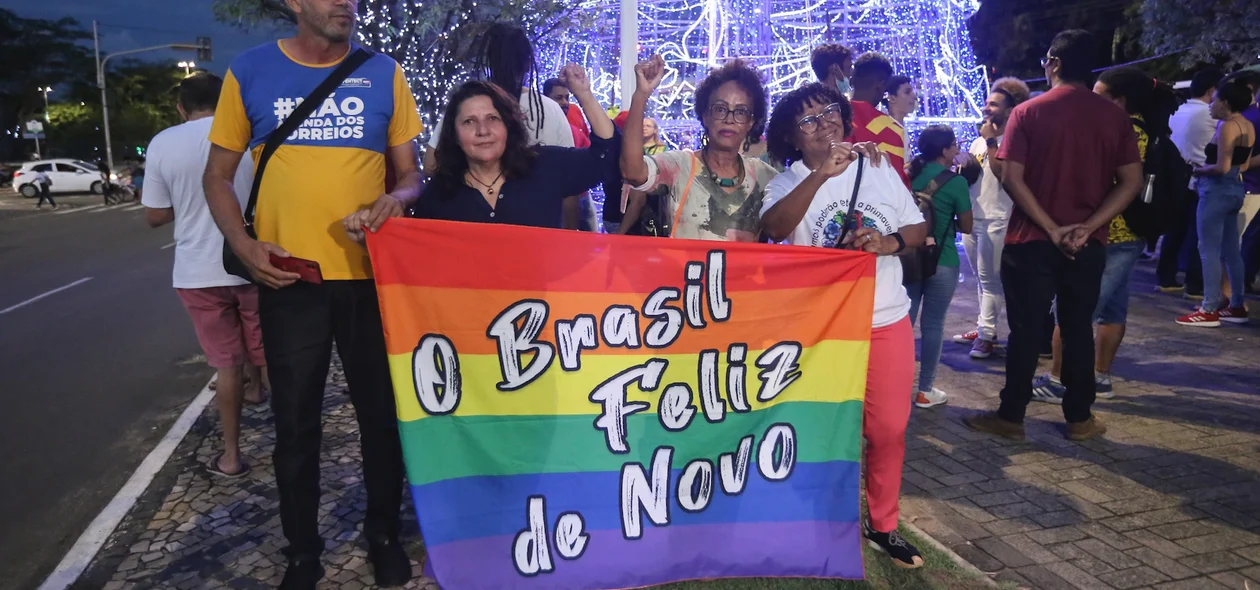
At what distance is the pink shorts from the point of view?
169 inches

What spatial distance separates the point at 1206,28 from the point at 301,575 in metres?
22.7

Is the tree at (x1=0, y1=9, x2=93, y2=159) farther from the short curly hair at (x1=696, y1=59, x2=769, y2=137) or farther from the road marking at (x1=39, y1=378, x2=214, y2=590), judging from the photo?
the short curly hair at (x1=696, y1=59, x2=769, y2=137)

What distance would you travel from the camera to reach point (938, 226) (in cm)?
522

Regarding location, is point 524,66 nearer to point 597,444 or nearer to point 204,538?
point 597,444

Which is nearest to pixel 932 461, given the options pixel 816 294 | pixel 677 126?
pixel 816 294

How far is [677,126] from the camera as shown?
33.6 ft

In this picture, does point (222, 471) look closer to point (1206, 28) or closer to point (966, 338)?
point (966, 338)

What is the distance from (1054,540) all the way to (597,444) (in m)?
1.97

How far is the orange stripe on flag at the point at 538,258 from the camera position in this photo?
288 centimetres

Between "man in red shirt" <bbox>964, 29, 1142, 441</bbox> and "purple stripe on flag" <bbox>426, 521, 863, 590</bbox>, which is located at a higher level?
"man in red shirt" <bbox>964, 29, 1142, 441</bbox>

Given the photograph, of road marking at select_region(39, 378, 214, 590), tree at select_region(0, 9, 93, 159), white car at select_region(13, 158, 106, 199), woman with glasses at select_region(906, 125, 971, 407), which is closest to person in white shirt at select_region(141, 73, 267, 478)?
road marking at select_region(39, 378, 214, 590)

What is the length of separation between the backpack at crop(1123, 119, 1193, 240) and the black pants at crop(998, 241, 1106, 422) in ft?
2.28

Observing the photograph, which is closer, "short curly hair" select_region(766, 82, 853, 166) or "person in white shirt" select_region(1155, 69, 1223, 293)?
"short curly hair" select_region(766, 82, 853, 166)

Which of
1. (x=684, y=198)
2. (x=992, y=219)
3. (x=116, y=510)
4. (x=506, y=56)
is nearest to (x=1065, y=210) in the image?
(x=992, y=219)
